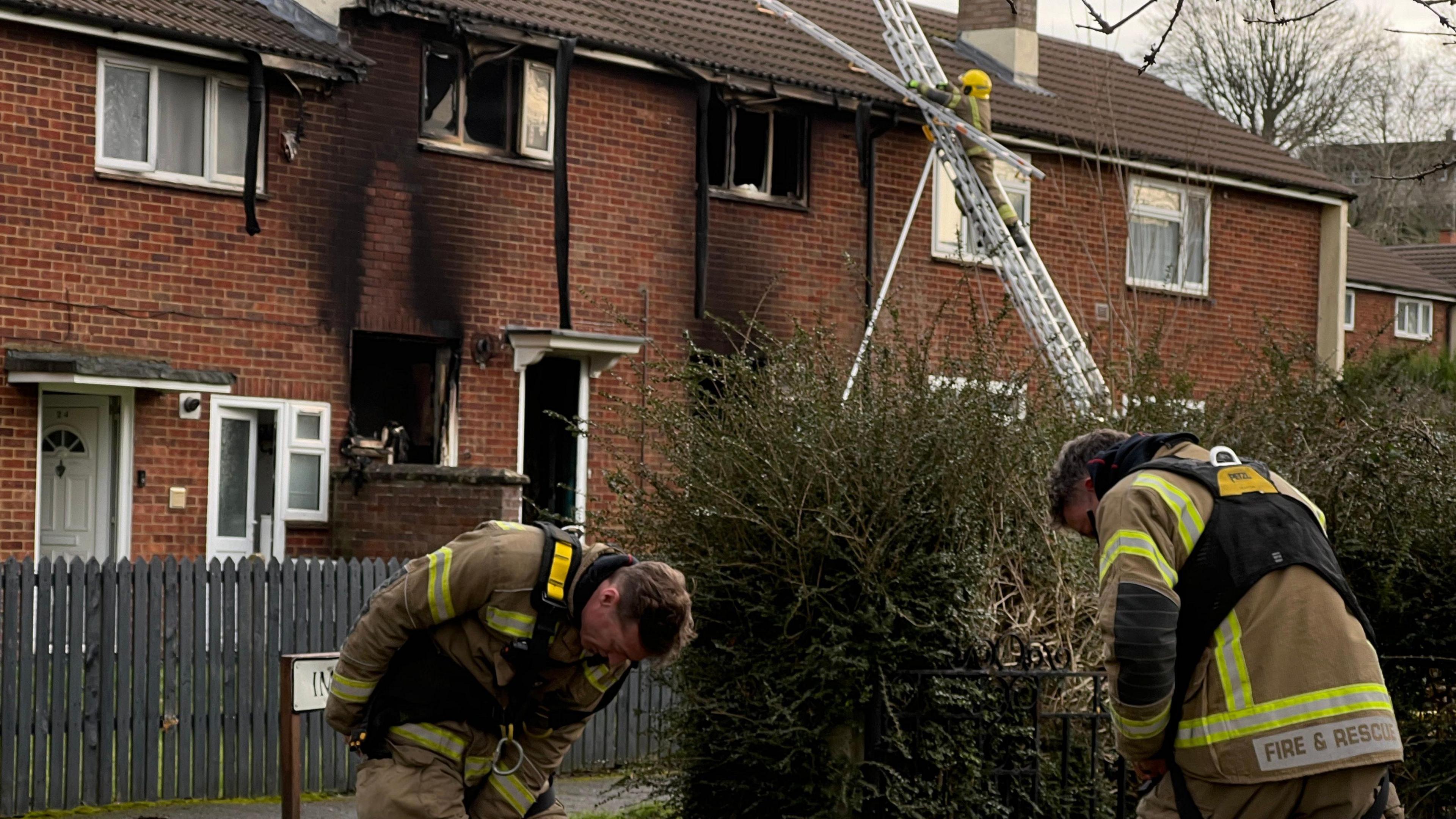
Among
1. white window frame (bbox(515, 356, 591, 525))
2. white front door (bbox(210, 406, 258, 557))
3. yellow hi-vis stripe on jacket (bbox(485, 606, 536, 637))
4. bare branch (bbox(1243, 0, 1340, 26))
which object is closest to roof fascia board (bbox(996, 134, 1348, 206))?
white window frame (bbox(515, 356, 591, 525))

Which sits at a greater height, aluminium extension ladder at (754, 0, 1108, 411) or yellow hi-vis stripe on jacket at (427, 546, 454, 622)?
aluminium extension ladder at (754, 0, 1108, 411)

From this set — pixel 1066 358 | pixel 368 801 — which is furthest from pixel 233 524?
pixel 368 801

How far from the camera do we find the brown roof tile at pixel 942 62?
17.9 metres

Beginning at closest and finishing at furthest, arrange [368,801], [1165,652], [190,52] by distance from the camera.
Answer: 1. [1165,652]
2. [368,801]
3. [190,52]

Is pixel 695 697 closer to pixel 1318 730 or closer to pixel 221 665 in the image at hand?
pixel 1318 730

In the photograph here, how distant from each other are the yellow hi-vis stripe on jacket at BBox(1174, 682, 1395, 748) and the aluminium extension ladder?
12.4m

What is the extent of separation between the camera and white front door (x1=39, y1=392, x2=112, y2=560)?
48.1 feet

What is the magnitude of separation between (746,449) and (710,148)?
1186 cm

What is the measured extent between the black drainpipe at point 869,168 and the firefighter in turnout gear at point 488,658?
1473 cm

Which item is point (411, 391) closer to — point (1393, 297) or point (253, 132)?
point (253, 132)

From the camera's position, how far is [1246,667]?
185 inches

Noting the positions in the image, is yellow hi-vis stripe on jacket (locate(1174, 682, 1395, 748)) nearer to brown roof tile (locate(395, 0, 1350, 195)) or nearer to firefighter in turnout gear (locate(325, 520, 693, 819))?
firefighter in turnout gear (locate(325, 520, 693, 819))

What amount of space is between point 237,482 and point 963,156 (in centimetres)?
861

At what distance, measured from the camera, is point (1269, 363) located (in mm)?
10039
